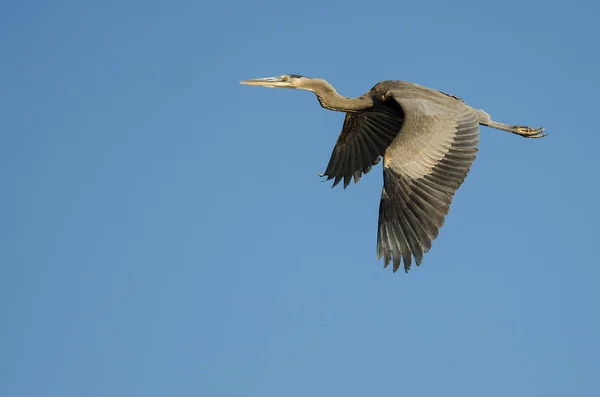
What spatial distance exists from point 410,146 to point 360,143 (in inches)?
161

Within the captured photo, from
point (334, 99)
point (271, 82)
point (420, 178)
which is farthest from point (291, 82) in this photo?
point (420, 178)

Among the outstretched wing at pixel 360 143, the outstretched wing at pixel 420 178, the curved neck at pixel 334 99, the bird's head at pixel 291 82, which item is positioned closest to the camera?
the outstretched wing at pixel 420 178

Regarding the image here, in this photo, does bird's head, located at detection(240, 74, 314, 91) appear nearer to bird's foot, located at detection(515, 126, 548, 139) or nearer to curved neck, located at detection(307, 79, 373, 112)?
curved neck, located at detection(307, 79, 373, 112)

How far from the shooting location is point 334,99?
20953mm

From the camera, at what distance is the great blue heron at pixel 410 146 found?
1734 centimetres

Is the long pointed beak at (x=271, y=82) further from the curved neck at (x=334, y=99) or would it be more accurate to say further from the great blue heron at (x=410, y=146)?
the curved neck at (x=334, y=99)

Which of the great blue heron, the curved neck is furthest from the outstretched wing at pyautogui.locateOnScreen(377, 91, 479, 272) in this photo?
the curved neck

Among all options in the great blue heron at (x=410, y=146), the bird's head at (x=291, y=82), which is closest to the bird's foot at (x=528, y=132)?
the great blue heron at (x=410, y=146)

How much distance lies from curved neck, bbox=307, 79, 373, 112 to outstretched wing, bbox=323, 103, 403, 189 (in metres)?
0.36

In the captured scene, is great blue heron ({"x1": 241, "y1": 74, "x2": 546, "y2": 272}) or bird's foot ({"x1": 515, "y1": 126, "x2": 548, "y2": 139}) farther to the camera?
bird's foot ({"x1": 515, "y1": 126, "x2": 548, "y2": 139})

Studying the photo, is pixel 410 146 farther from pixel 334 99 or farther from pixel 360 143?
pixel 360 143

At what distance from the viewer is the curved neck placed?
2081 centimetres

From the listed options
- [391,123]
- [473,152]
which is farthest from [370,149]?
[473,152]

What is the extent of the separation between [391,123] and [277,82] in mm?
2232
